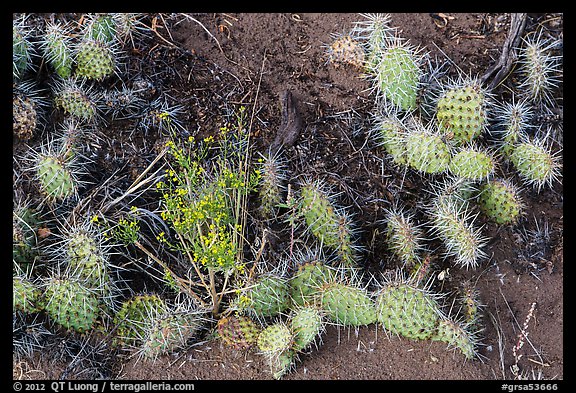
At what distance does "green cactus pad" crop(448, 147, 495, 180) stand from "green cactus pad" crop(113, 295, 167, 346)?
2.13 m

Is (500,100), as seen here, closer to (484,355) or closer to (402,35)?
(402,35)

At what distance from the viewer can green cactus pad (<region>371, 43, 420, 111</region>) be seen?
194 inches

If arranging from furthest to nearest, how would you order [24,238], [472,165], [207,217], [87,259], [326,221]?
1. [472,165]
2. [326,221]
3. [24,238]
4. [87,259]
5. [207,217]

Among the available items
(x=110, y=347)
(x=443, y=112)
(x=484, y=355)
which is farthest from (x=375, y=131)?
(x=110, y=347)

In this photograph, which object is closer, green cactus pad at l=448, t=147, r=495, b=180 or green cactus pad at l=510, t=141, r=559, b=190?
green cactus pad at l=448, t=147, r=495, b=180

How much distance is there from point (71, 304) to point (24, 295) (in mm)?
280

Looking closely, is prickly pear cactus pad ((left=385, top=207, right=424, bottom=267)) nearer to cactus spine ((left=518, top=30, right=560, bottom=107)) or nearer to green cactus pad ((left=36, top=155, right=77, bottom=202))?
cactus spine ((left=518, top=30, right=560, bottom=107))

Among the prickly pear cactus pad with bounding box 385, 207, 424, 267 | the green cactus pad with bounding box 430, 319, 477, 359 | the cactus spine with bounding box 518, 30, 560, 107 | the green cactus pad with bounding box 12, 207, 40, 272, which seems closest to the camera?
the green cactus pad with bounding box 430, 319, 477, 359

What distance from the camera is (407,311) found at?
4.07 metres

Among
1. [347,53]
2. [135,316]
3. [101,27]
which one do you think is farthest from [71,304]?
[347,53]

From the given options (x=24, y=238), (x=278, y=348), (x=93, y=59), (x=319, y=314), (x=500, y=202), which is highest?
(x=93, y=59)

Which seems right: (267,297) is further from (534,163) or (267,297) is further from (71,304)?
(534,163)

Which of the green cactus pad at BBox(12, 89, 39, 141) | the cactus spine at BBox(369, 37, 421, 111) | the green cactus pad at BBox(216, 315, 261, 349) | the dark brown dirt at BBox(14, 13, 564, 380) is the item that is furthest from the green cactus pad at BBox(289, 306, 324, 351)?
the green cactus pad at BBox(12, 89, 39, 141)

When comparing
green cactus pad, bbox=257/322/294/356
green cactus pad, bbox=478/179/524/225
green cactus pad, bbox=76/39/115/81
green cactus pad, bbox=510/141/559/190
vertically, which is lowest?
green cactus pad, bbox=257/322/294/356
